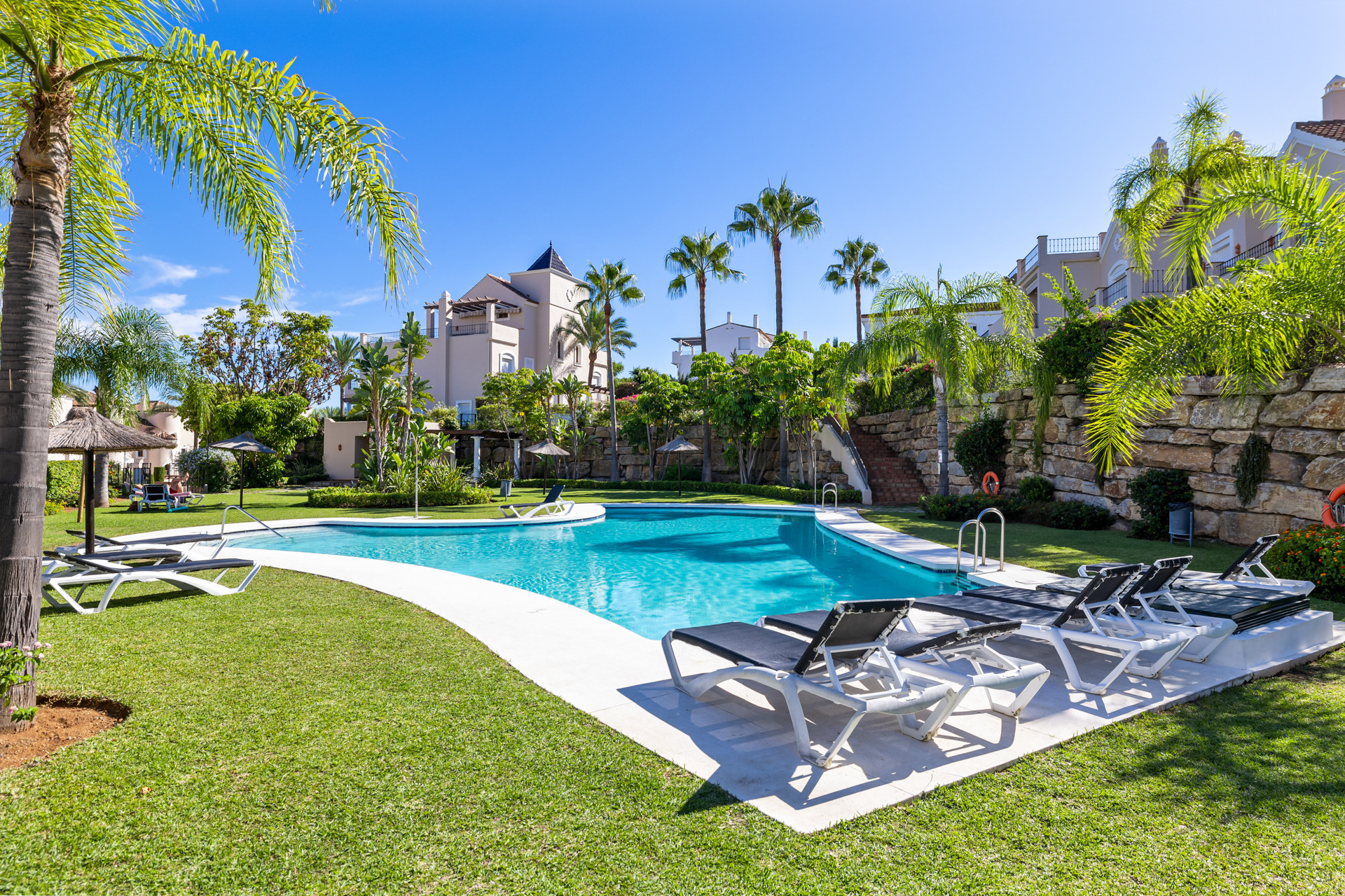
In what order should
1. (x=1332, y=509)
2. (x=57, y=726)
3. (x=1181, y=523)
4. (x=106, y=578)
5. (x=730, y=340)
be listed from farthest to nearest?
(x=730, y=340), (x=1181, y=523), (x=1332, y=509), (x=106, y=578), (x=57, y=726)

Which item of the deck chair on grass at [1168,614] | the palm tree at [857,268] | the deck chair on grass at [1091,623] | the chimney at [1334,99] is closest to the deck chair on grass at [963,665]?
the deck chair on grass at [1091,623]

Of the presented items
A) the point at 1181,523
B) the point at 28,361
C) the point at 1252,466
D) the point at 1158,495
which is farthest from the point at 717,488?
the point at 28,361

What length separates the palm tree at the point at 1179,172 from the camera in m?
13.7

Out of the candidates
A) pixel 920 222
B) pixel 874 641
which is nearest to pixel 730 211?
pixel 920 222

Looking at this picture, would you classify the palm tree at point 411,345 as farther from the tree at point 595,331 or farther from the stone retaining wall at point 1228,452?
the stone retaining wall at point 1228,452

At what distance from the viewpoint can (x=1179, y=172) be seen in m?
14.2

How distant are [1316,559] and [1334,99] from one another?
22355 millimetres

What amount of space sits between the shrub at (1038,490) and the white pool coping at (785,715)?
1053 centimetres

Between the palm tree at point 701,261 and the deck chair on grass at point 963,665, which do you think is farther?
the palm tree at point 701,261

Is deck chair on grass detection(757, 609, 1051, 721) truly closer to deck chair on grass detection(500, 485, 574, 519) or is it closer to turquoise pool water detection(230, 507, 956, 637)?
turquoise pool water detection(230, 507, 956, 637)

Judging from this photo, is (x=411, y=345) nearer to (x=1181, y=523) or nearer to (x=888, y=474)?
(x=888, y=474)

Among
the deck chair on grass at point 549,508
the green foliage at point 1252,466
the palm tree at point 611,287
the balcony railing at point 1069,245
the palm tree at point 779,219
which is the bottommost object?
the deck chair on grass at point 549,508

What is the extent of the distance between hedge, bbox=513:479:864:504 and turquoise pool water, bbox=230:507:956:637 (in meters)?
4.24

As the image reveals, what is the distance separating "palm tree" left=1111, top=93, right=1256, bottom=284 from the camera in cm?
1374
